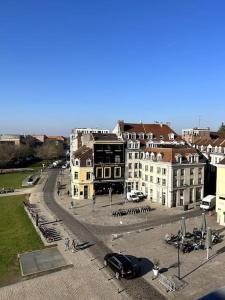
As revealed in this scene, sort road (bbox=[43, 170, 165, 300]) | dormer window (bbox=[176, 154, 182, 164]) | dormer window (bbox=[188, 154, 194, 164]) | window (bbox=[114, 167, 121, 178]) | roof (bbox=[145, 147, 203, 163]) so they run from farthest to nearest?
window (bbox=[114, 167, 121, 178]), dormer window (bbox=[188, 154, 194, 164]), dormer window (bbox=[176, 154, 182, 164]), roof (bbox=[145, 147, 203, 163]), road (bbox=[43, 170, 165, 300])

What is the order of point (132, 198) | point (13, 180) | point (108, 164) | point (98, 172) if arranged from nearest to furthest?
point (132, 198) → point (98, 172) → point (108, 164) → point (13, 180)

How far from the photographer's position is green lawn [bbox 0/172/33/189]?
9888cm

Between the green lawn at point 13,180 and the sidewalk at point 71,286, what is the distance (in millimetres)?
61940

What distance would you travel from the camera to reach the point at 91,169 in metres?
76.9

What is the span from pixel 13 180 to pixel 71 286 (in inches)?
3165

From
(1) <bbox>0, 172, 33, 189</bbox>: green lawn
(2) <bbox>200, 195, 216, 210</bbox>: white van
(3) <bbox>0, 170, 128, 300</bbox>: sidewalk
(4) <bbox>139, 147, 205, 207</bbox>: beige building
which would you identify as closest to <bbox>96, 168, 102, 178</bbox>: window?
(4) <bbox>139, 147, 205, 207</bbox>: beige building

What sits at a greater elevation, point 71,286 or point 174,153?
point 174,153

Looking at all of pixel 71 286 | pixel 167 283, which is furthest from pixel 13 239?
pixel 167 283

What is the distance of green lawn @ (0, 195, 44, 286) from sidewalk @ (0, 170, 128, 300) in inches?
101

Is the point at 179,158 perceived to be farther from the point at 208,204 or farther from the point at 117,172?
the point at 117,172

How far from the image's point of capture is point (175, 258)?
132 feet

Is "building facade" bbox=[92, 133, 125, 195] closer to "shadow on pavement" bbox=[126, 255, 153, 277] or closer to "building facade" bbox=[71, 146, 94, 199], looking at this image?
"building facade" bbox=[71, 146, 94, 199]

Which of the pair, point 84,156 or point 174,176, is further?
point 84,156

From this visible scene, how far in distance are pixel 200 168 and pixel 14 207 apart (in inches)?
1609
